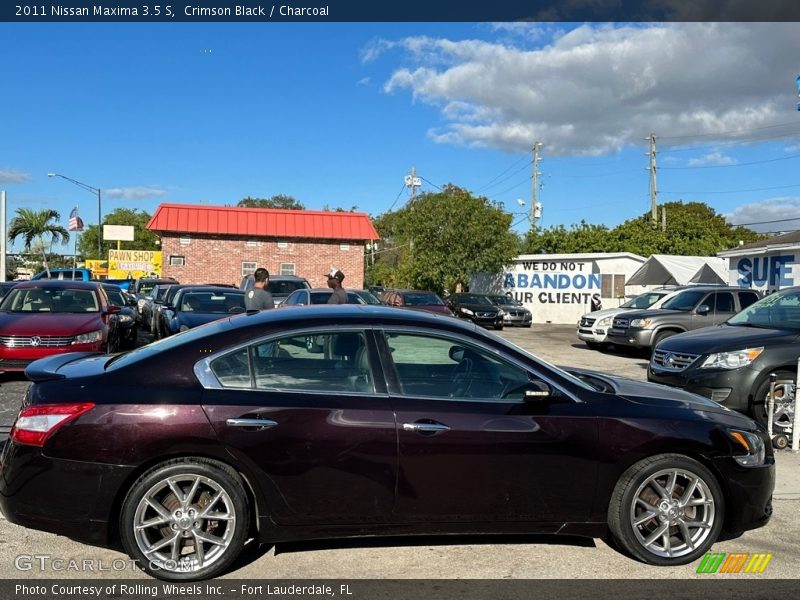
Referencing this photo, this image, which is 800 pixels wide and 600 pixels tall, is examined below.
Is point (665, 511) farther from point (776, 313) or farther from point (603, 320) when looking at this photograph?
point (603, 320)

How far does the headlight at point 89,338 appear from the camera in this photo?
977 cm

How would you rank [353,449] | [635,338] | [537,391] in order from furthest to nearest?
1. [635,338]
2. [537,391]
3. [353,449]

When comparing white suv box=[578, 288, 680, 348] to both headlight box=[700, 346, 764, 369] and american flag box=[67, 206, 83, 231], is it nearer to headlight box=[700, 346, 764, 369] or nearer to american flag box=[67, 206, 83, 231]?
headlight box=[700, 346, 764, 369]

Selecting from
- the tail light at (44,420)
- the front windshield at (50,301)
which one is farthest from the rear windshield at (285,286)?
the tail light at (44,420)

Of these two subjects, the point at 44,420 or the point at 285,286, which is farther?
the point at 285,286

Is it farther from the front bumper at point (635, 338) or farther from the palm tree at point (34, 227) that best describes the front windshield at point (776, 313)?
the palm tree at point (34, 227)

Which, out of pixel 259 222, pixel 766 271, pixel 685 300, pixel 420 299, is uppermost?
pixel 259 222

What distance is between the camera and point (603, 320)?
18.2m

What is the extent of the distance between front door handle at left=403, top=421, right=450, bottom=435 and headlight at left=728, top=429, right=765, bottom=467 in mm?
1907

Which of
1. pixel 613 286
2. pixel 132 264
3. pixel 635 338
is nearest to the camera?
pixel 635 338

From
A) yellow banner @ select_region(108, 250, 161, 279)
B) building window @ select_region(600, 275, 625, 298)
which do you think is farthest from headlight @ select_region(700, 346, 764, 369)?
yellow banner @ select_region(108, 250, 161, 279)

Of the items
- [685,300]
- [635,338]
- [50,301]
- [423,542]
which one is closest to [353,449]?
[423,542]

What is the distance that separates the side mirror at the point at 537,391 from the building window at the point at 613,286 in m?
28.2

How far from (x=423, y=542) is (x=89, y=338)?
7353 millimetres
